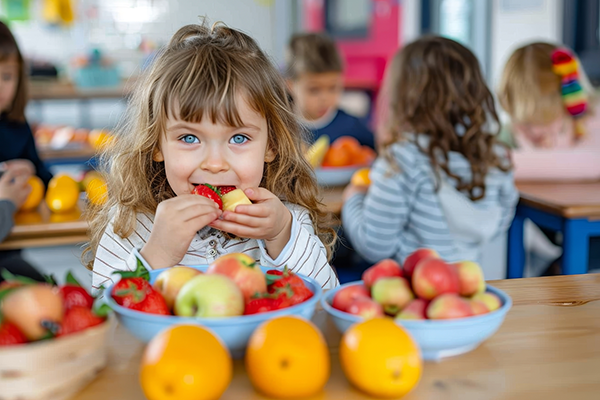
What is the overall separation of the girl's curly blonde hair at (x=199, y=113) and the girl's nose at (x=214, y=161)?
6 cm

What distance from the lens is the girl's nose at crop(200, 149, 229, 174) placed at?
3.73ft

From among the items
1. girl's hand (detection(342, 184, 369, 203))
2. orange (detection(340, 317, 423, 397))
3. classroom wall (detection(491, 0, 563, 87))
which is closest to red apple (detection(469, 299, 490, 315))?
orange (detection(340, 317, 423, 397))

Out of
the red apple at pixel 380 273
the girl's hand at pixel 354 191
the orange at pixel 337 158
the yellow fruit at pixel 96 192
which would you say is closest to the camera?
the red apple at pixel 380 273

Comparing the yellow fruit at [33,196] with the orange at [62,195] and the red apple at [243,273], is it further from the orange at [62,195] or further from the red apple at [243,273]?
the red apple at [243,273]

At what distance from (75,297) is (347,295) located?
319 mm

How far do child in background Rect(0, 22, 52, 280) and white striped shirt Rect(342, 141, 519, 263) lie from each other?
104 centimetres

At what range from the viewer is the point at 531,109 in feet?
8.13

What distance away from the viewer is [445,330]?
0.66 metres

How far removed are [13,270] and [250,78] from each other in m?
1.19

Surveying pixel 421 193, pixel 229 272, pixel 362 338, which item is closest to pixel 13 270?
pixel 421 193

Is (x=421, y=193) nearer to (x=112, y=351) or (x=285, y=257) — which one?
(x=285, y=257)

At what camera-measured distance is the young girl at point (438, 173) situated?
76.9 inches

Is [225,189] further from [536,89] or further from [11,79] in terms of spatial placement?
[536,89]

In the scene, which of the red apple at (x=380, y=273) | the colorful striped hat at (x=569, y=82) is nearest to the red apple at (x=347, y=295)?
the red apple at (x=380, y=273)
